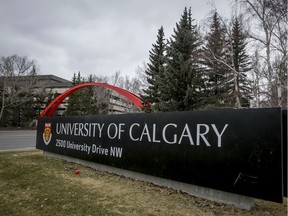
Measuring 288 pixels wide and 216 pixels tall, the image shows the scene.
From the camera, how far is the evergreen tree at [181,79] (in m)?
12.5

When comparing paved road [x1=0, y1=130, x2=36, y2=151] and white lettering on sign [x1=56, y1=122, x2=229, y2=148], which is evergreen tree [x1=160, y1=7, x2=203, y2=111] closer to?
white lettering on sign [x1=56, y1=122, x2=229, y2=148]

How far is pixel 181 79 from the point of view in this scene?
1276cm

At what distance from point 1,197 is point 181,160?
139 inches

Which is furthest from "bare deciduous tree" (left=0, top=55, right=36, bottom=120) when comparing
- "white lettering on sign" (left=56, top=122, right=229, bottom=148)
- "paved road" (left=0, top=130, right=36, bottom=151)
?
"white lettering on sign" (left=56, top=122, right=229, bottom=148)

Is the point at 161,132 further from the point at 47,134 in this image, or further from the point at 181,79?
the point at 181,79

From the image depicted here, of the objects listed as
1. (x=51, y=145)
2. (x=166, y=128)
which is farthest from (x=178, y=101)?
(x=166, y=128)

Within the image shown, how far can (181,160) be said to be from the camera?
4.63 m

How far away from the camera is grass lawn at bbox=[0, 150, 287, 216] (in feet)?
12.6

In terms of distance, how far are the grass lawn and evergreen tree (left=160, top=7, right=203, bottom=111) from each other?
7167 mm

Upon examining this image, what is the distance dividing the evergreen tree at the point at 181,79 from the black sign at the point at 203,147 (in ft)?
21.0

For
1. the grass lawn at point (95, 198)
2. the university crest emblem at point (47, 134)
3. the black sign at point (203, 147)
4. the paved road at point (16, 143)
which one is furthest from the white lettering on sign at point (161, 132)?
the paved road at point (16, 143)

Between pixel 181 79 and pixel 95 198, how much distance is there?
944 centimetres

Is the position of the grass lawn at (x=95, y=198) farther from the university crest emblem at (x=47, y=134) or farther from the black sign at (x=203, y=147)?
the university crest emblem at (x=47, y=134)

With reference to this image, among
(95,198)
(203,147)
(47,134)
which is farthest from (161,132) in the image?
(47,134)
